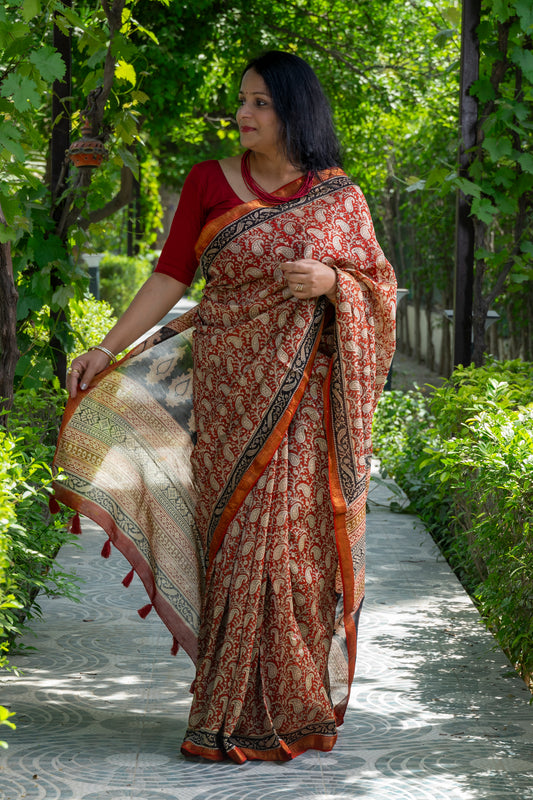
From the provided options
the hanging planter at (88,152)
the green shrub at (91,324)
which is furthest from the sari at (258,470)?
the green shrub at (91,324)

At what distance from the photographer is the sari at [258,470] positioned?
2719mm

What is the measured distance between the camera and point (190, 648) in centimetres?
282

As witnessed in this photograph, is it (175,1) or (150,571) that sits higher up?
(175,1)

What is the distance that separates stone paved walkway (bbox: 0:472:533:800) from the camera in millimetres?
2523

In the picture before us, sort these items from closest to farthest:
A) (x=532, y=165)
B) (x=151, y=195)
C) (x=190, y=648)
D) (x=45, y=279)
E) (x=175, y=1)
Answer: (x=190, y=648) → (x=45, y=279) → (x=532, y=165) → (x=175, y=1) → (x=151, y=195)

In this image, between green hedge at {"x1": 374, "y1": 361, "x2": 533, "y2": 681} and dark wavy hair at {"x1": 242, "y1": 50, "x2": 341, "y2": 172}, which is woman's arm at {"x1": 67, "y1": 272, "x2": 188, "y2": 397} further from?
green hedge at {"x1": 374, "y1": 361, "x2": 533, "y2": 681}

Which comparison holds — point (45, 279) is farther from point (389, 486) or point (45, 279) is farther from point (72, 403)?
point (389, 486)

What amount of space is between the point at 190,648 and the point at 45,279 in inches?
81.9

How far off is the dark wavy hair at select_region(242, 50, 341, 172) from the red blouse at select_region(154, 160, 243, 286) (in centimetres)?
21

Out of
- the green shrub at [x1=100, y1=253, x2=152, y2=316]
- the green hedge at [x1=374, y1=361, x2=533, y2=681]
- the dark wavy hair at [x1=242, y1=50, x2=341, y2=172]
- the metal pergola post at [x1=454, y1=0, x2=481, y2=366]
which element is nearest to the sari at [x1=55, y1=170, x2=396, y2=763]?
the dark wavy hair at [x1=242, y1=50, x2=341, y2=172]

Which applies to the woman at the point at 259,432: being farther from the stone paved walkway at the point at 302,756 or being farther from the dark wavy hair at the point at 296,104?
the stone paved walkway at the point at 302,756

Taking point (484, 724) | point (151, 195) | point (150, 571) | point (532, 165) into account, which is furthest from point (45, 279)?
point (151, 195)

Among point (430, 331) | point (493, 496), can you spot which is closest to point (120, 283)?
point (430, 331)

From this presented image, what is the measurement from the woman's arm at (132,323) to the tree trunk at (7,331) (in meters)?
0.66
